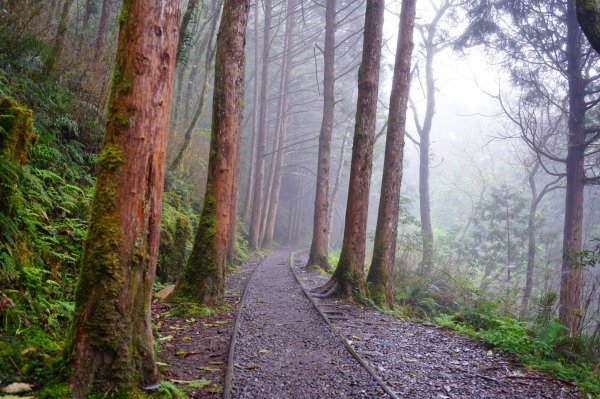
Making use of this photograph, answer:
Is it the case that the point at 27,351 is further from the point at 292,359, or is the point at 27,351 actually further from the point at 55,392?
the point at 292,359

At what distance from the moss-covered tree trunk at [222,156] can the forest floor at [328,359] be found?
919mm

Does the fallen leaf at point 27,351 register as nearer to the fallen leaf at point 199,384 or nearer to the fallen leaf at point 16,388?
the fallen leaf at point 16,388

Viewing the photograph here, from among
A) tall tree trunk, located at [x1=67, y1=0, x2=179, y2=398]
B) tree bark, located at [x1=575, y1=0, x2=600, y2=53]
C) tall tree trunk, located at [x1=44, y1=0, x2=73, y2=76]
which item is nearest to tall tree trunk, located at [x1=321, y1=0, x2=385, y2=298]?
tree bark, located at [x1=575, y1=0, x2=600, y2=53]

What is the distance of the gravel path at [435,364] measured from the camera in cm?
495

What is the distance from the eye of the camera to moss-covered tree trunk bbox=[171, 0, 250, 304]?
8297 mm

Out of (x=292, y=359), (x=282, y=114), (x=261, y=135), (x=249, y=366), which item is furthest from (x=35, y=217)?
(x=282, y=114)

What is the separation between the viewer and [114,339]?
373cm

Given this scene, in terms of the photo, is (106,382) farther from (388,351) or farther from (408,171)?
(408,171)

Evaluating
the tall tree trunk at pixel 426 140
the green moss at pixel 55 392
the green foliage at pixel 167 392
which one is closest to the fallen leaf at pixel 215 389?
the green foliage at pixel 167 392

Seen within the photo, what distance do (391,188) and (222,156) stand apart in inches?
167

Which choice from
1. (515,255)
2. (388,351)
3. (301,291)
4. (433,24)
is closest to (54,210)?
(388,351)

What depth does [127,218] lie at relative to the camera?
3.85 m

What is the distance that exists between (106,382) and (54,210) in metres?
3.74

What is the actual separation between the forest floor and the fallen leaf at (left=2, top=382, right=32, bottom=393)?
140cm
